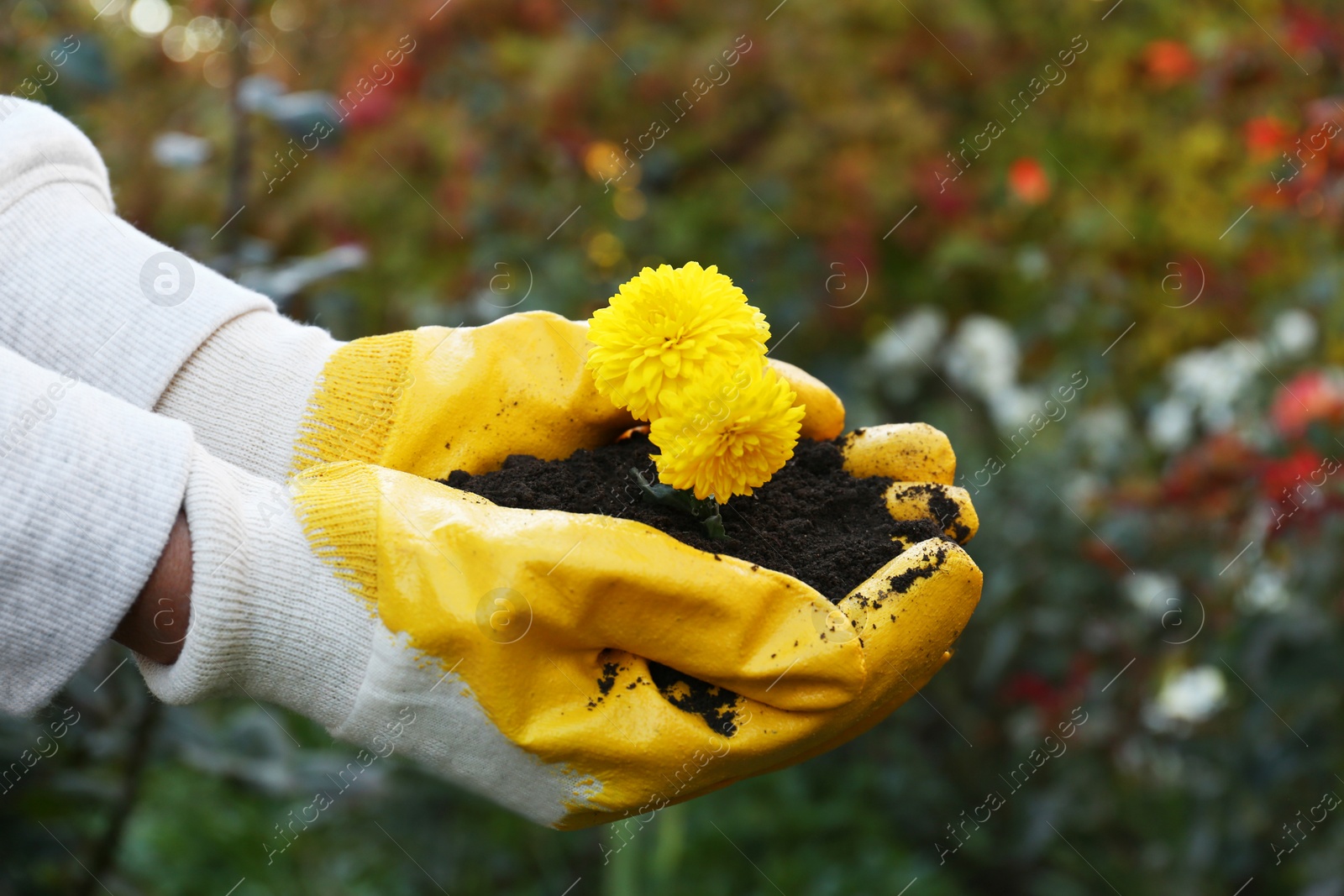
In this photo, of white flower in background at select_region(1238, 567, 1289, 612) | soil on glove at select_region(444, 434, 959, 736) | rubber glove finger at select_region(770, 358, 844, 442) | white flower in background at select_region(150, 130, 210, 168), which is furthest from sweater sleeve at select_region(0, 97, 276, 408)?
white flower in background at select_region(1238, 567, 1289, 612)

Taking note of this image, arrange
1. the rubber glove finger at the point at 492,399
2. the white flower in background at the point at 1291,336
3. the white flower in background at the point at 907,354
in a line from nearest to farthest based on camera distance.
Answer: the rubber glove finger at the point at 492,399
the white flower in background at the point at 1291,336
the white flower in background at the point at 907,354

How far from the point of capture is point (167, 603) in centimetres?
113

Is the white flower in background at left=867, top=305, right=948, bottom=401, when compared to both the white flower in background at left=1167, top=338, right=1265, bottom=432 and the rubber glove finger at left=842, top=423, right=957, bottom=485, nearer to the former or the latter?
the white flower in background at left=1167, top=338, right=1265, bottom=432

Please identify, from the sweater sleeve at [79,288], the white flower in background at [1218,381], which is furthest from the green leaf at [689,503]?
the white flower in background at [1218,381]

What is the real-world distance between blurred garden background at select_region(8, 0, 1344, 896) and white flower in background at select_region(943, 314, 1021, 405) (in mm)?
20

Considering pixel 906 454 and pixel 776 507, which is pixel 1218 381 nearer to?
pixel 906 454

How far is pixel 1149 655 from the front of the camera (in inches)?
105

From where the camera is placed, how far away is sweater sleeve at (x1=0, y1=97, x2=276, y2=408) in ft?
4.54

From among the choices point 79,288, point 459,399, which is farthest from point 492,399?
point 79,288

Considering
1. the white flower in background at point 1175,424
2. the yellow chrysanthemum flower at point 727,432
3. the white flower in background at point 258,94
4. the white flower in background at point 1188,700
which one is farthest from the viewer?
the white flower in background at point 1175,424

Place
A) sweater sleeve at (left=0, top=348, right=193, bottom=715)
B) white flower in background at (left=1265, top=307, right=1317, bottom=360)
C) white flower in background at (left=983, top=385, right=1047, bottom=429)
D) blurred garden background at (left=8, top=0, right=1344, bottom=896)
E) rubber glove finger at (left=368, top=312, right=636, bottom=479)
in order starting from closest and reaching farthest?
sweater sleeve at (left=0, top=348, right=193, bottom=715) → rubber glove finger at (left=368, top=312, right=636, bottom=479) → blurred garden background at (left=8, top=0, right=1344, bottom=896) → white flower in background at (left=1265, top=307, right=1317, bottom=360) → white flower in background at (left=983, top=385, right=1047, bottom=429)

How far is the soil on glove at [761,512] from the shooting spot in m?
1.26

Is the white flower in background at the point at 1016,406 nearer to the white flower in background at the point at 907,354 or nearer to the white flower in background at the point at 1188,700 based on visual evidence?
the white flower in background at the point at 907,354

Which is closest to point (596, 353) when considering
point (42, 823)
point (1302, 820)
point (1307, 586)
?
point (42, 823)
